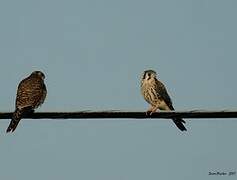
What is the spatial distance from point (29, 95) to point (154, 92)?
2.93m

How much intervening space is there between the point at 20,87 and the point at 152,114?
6.00 m

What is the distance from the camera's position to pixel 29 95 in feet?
42.9

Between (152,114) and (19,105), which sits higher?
(152,114)

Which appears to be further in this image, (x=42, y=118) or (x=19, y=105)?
(x=19, y=105)

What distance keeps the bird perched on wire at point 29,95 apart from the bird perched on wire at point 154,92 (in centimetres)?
229

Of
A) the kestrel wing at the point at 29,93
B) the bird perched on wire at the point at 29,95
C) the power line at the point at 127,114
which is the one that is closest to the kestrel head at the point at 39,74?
the bird perched on wire at the point at 29,95

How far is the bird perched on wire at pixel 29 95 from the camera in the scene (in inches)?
429

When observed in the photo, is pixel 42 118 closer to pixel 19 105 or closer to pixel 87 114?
pixel 87 114

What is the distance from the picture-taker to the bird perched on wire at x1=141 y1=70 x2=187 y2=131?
1420 centimetres

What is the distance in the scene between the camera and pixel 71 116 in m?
8.44

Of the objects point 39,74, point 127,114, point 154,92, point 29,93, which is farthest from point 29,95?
point 127,114
